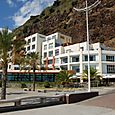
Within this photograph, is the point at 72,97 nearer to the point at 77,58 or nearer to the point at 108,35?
the point at 77,58

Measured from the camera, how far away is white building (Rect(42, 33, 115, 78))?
7269cm

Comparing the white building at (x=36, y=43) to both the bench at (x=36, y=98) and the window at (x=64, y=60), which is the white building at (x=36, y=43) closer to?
the window at (x=64, y=60)

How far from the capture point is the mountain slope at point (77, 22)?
127750mm

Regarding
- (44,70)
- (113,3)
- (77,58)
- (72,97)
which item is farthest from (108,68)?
(113,3)

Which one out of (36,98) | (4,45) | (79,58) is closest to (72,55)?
(79,58)

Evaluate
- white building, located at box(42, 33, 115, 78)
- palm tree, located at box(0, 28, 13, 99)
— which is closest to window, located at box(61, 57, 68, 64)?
white building, located at box(42, 33, 115, 78)

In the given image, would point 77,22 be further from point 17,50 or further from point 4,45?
point 4,45

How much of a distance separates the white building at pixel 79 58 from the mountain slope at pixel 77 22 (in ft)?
93.5

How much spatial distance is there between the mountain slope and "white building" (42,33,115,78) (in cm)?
2848

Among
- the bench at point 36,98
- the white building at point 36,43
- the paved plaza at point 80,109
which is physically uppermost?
the white building at point 36,43

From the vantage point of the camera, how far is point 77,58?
76.2 m

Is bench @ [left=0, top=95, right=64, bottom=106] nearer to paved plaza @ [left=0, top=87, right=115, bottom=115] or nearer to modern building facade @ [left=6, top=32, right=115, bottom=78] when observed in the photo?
paved plaza @ [left=0, top=87, right=115, bottom=115]

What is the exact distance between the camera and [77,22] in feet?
448

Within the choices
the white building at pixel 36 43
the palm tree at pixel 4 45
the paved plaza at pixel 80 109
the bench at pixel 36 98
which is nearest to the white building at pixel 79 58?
the white building at pixel 36 43
